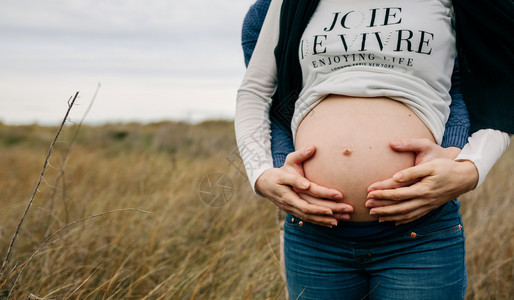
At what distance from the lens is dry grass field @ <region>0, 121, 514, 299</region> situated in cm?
196

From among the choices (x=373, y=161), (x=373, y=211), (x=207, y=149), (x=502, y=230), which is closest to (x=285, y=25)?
(x=373, y=161)

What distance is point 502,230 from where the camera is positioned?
294 centimetres

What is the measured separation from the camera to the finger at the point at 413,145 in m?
1.10

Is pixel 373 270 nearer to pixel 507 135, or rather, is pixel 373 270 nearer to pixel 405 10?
pixel 507 135

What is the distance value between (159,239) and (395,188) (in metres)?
1.95

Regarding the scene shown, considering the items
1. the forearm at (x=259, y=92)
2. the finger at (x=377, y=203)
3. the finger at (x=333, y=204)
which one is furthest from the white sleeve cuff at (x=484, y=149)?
the forearm at (x=259, y=92)

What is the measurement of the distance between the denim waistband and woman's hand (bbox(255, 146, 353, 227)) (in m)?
0.04

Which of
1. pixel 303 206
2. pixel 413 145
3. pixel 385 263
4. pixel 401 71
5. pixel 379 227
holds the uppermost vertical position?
pixel 401 71

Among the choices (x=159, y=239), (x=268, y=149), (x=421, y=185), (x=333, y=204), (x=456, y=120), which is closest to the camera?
(x=421, y=185)

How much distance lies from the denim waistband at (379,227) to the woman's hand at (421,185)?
5 cm

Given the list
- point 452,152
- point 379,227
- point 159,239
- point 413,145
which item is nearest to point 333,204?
point 379,227

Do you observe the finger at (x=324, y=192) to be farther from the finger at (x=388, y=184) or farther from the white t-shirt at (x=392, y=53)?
the white t-shirt at (x=392, y=53)

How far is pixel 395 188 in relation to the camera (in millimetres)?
1086

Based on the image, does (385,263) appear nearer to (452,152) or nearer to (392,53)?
(452,152)
